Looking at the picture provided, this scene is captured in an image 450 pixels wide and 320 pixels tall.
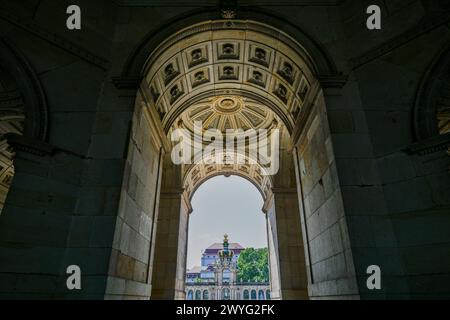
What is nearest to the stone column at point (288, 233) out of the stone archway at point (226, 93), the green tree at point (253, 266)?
the stone archway at point (226, 93)

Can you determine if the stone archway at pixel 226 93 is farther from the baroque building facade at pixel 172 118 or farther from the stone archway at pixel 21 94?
the stone archway at pixel 21 94

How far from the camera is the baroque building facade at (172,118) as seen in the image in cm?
574

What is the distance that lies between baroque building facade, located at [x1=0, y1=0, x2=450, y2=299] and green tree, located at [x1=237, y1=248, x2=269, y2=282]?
60.0 m

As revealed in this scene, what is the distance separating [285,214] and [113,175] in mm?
12438

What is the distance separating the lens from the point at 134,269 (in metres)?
7.22

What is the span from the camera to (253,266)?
2532 inches

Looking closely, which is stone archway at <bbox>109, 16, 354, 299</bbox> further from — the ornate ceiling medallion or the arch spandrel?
the arch spandrel

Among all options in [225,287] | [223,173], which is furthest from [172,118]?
[225,287]

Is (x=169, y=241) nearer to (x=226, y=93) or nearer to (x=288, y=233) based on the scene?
(x=288, y=233)

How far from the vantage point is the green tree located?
62750 mm

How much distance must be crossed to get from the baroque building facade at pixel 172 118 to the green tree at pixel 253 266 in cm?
5999
